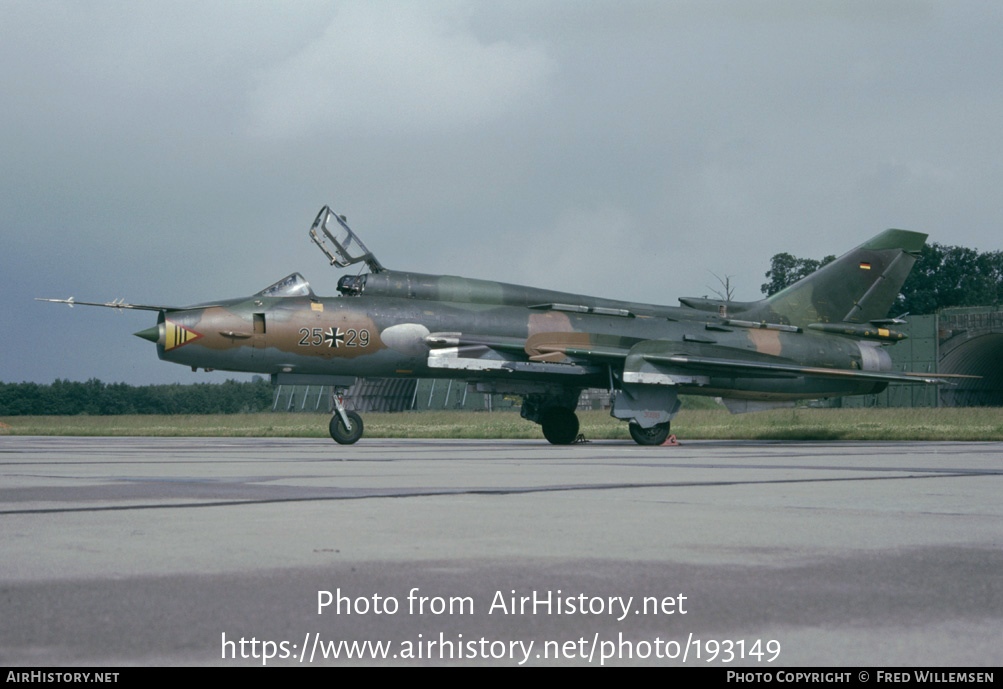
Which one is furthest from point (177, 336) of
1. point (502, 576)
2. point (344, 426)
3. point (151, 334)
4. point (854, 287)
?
point (502, 576)

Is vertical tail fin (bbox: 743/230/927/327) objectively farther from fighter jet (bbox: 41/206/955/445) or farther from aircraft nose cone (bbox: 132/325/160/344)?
aircraft nose cone (bbox: 132/325/160/344)

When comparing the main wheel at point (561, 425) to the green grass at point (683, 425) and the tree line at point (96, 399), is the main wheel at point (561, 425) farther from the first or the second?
the tree line at point (96, 399)

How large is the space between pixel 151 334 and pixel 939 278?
92.5m

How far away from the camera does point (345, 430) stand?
19.2 metres

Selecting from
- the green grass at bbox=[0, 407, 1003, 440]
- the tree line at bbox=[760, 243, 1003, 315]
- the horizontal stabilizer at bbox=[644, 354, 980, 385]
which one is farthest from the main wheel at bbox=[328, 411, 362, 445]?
the tree line at bbox=[760, 243, 1003, 315]

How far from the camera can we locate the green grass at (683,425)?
2431 centimetres

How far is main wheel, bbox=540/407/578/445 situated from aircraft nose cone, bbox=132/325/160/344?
7.74 meters

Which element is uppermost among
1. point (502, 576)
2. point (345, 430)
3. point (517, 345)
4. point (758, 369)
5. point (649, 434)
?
point (517, 345)

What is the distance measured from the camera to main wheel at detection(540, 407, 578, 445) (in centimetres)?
2119

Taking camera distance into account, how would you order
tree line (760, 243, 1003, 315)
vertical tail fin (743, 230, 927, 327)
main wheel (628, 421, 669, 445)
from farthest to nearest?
1. tree line (760, 243, 1003, 315)
2. vertical tail fin (743, 230, 927, 327)
3. main wheel (628, 421, 669, 445)

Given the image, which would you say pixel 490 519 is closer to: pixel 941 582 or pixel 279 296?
pixel 941 582

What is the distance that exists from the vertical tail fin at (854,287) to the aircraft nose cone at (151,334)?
42.5 ft

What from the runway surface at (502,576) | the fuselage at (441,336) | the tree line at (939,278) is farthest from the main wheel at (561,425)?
the tree line at (939,278)

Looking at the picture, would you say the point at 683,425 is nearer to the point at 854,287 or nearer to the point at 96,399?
the point at 854,287
